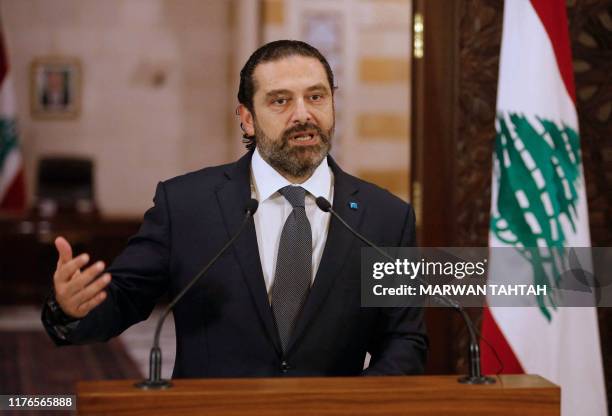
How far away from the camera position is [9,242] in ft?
28.6

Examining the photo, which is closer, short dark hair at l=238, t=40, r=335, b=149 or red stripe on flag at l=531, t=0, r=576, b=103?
short dark hair at l=238, t=40, r=335, b=149

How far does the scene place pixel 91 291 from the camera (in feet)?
5.64

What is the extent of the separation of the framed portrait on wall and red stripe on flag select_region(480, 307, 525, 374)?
8.16 m

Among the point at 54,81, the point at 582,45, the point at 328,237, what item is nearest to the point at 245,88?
the point at 328,237

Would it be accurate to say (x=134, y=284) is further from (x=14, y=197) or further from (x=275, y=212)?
(x=14, y=197)

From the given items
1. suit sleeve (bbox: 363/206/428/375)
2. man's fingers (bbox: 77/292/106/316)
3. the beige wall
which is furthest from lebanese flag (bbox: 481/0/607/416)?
the beige wall

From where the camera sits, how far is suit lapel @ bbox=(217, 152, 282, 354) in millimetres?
2104

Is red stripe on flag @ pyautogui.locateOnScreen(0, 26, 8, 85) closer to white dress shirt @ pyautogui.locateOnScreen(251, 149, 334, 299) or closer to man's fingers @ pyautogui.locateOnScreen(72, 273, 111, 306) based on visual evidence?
white dress shirt @ pyautogui.locateOnScreen(251, 149, 334, 299)

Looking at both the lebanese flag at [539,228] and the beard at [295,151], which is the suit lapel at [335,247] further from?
the lebanese flag at [539,228]

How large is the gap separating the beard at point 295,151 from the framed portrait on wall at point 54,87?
27.5ft

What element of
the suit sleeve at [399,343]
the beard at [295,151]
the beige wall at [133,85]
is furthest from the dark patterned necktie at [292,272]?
the beige wall at [133,85]

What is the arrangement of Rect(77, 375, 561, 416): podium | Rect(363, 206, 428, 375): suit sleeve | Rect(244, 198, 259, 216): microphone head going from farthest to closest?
Rect(363, 206, 428, 375): suit sleeve, Rect(244, 198, 259, 216): microphone head, Rect(77, 375, 561, 416): podium

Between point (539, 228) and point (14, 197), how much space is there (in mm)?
7416

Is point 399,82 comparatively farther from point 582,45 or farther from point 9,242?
point 582,45
